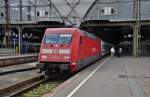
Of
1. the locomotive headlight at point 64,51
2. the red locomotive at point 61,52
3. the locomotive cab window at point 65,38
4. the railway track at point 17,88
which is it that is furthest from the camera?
the locomotive cab window at point 65,38

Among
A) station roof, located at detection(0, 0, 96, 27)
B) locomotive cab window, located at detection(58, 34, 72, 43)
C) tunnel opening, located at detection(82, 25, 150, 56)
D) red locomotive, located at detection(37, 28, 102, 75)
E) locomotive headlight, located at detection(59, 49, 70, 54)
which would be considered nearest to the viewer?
red locomotive, located at detection(37, 28, 102, 75)

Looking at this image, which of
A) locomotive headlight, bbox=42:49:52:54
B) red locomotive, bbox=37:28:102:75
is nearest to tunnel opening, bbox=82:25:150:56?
red locomotive, bbox=37:28:102:75

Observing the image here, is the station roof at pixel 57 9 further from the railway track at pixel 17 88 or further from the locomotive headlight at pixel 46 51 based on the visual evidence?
the railway track at pixel 17 88

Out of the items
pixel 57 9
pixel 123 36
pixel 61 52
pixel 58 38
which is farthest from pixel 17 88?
pixel 123 36

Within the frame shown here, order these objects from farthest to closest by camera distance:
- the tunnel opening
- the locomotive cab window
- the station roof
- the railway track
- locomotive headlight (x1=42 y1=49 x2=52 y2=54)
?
the tunnel opening < the station roof < the locomotive cab window < locomotive headlight (x1=42 y1=49 x2=52 y2=54) < the railway track

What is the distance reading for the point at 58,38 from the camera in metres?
21.2

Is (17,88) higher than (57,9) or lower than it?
lower

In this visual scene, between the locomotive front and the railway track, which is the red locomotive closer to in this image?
the locomotive front

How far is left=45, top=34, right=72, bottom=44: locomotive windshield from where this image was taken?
2094 cm

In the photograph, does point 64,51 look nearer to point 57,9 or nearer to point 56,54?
point 56,54

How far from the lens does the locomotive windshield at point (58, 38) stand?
824 inches

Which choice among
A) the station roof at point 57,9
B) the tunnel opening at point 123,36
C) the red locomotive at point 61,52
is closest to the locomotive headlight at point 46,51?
the red locomotive at point 61,52

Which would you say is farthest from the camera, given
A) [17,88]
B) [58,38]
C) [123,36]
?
[123,36]

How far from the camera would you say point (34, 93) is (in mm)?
15359
